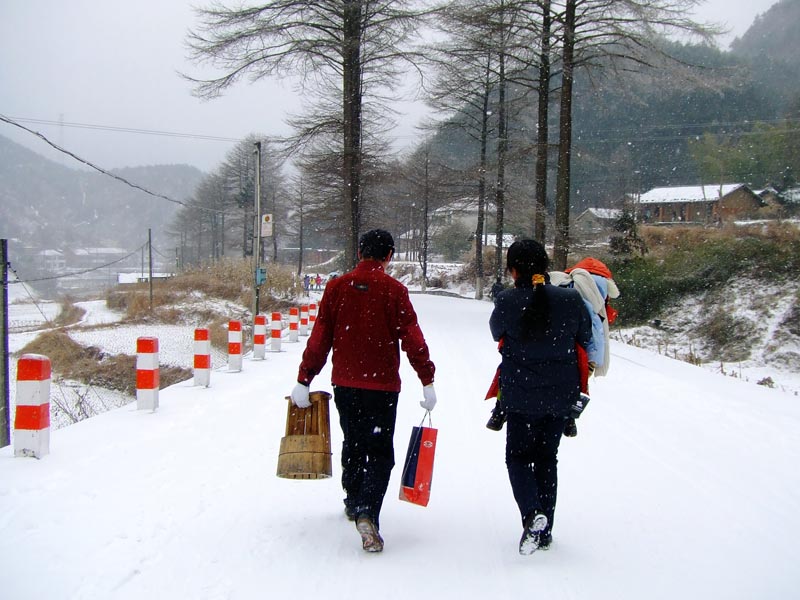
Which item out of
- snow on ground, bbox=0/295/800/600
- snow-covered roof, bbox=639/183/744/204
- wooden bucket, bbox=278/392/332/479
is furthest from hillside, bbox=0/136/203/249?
snow-covered roof, bbox=639/183/744/204

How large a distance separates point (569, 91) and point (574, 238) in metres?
4.01

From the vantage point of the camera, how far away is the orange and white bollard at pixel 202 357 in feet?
29.1

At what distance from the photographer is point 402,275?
57375 mm

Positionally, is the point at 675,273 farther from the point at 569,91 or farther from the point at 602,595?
the point at 602,595

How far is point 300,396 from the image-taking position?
3.68m

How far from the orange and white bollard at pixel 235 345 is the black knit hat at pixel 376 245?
7.08m

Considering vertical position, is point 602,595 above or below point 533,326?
below

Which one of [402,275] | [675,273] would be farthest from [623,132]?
[675,273]

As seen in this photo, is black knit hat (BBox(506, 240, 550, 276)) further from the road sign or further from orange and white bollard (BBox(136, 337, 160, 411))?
the road sign

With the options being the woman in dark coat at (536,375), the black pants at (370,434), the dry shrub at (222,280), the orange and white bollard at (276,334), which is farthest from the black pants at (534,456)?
the dry shrub at (222,280)

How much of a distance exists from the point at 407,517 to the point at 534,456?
110cm

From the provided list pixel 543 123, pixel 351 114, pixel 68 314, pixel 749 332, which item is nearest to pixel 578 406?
pixel 351 114

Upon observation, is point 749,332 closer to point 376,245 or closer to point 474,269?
point 376,245

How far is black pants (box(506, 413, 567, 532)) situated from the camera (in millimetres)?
3463
